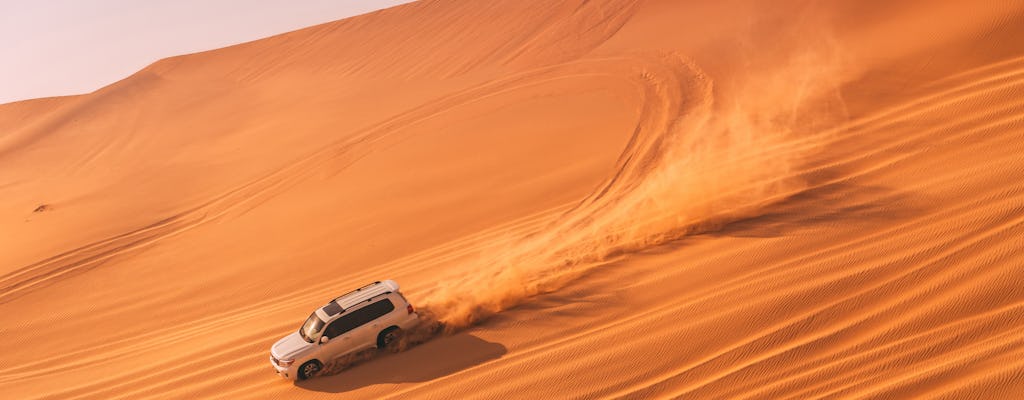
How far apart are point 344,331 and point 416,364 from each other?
1.31m

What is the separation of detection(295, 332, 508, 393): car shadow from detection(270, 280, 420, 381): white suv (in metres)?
0.27

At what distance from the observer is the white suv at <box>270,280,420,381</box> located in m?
11.3

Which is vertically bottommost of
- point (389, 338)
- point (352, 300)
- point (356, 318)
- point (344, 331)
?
point (389, 338)

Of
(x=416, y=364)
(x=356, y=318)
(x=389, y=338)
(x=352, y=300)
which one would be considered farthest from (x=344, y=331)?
(x=416, y=364)

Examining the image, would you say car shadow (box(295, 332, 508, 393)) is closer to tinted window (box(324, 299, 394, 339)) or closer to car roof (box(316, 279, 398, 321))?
tinted window (box(324, 299, 394, 339))

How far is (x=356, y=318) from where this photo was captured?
11547 mm

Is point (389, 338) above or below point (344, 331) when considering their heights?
below

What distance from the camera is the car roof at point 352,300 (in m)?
11.6

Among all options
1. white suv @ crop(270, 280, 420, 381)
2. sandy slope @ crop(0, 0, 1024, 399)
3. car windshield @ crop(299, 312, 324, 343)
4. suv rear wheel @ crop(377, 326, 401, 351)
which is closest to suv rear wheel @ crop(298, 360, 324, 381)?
white suv @ crop(270, 280, 420, 381)

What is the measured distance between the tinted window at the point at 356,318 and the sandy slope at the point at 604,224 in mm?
678

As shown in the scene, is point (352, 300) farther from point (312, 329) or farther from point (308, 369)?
point (308, 369)

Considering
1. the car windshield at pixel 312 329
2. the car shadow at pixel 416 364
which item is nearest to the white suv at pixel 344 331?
the car windshield at pixel 312 329

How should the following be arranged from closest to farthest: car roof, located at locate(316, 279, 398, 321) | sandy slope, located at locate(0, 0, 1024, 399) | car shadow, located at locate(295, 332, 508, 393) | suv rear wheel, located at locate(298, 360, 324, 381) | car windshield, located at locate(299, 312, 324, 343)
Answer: sandy slope, located at locate(0, 0, 1024, 399) → car shadow, located at locate(295, 332, 508, 393) → suv rear wheel, located at locate(298, 360, 324, 381) → car windshield, located at locate(299, 312, 324, 343) → car roof, located at locate(316, 279, 398, 321)

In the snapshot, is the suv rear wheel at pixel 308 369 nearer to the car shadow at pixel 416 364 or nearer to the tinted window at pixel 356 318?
the car shadow at pixel 416 364
